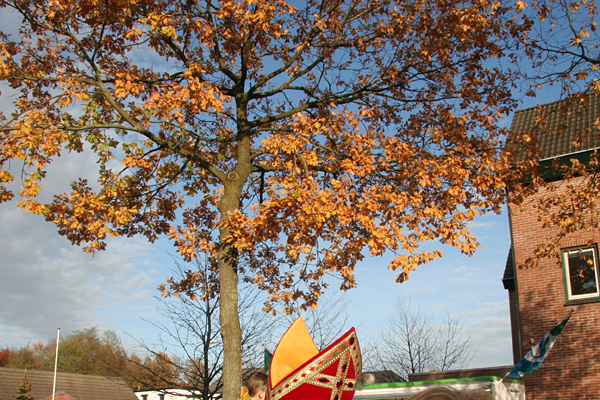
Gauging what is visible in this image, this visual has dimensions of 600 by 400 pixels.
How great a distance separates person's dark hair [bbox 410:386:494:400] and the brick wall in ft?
39.7

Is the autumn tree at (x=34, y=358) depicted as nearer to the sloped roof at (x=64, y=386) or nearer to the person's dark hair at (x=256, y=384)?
the sloped roof at (x=64, y=386)

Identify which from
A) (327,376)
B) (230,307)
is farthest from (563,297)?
(327,376)

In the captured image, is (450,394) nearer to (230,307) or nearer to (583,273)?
(230,307)

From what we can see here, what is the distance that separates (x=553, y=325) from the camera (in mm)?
14305

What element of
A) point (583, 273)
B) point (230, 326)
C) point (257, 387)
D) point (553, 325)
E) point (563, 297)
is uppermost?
point (583, 273)

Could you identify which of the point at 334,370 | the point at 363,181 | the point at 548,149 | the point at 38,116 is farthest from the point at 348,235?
the point at 548,149

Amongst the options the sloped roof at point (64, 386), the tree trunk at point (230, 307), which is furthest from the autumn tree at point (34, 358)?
the tree trunk at point (230, 307)

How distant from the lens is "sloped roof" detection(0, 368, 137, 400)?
143ft

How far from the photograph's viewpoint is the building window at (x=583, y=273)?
1416 cm

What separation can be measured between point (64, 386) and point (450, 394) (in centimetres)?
5156

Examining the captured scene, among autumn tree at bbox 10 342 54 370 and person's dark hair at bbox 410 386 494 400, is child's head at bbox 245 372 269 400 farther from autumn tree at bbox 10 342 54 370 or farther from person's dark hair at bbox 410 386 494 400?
autumn tree at bbox 10 342 54 370

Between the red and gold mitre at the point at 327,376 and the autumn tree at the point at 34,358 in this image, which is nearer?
the red and gold mitre at the point at 327,376

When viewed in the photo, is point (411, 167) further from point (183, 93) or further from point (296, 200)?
point (183, 93)

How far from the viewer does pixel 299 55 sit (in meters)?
12.2
